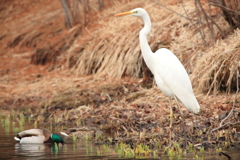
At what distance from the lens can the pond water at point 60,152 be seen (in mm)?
6180

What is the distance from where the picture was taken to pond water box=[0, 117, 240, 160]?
618 cm

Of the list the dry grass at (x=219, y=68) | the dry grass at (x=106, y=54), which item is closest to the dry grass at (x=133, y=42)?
the dry grass at (x=106, y=54)

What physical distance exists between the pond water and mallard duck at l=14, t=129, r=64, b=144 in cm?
10

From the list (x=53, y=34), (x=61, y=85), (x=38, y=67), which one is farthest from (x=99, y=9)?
(x=61, y=85)

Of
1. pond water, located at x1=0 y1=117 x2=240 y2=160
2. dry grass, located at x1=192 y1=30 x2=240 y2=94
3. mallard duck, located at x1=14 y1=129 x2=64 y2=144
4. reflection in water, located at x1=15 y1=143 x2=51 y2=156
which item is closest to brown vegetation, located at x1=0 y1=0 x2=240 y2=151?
dry grass, located at x1=192 y1=30 x2=240 y2=94

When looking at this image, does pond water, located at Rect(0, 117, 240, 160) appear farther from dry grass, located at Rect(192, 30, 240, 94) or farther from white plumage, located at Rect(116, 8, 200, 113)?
dry grass, located at Rect(192, 30, 240, 94)

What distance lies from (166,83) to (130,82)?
14.7ft

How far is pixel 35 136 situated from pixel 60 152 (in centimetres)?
117

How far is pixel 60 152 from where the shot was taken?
678 cm

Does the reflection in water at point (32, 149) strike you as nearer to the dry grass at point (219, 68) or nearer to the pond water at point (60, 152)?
the pond water at point (60, 152)

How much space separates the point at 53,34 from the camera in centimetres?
1694

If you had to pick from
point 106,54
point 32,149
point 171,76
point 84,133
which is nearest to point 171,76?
point 171,76

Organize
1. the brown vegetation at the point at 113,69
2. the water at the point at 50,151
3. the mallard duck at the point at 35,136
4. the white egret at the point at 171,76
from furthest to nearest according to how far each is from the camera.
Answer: the brown vegetation at the point at 113,69, the mallard duck at the point at 35,136, the white egret at the point at 171,76, the water at the point at 50,151

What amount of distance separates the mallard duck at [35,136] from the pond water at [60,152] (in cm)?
10
